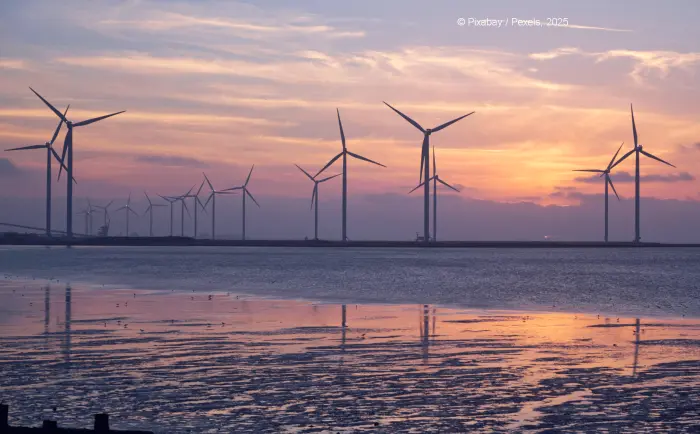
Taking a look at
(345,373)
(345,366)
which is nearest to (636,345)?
(345,366)

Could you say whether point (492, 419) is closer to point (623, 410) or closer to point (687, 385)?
point (623, 410)

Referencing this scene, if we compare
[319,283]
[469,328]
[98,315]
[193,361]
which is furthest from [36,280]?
[193,361]

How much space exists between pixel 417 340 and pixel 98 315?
16.7 m

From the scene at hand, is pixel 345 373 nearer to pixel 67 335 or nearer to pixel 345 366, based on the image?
pixel 345 366

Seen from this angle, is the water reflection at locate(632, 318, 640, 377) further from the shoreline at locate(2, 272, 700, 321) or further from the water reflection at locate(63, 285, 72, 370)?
the water reflection at locate(63, 285, 72, 370)

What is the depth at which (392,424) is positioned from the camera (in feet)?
60.2

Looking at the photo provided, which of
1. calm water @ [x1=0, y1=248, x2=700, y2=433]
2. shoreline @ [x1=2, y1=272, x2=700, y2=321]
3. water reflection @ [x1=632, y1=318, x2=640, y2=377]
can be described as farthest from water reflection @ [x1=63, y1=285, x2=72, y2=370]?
water reflection @ [x1=632, y1=318, x2=640, y2=377]

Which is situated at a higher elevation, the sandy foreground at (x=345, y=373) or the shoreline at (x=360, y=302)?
the sandy foreground at (x=345, y=373)

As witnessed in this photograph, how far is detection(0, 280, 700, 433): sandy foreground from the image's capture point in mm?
18766

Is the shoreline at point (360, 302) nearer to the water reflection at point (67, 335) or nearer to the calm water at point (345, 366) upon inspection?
the calm water at point (345, 366)

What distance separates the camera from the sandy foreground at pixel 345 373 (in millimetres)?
18766

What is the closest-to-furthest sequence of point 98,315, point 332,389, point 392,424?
point 392,424
point 332,389
point 98,315

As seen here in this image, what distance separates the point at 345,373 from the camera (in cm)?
2480

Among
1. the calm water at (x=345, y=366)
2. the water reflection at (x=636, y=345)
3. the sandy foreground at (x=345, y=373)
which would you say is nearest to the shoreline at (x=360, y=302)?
the calm water at (x=345, y=366)
